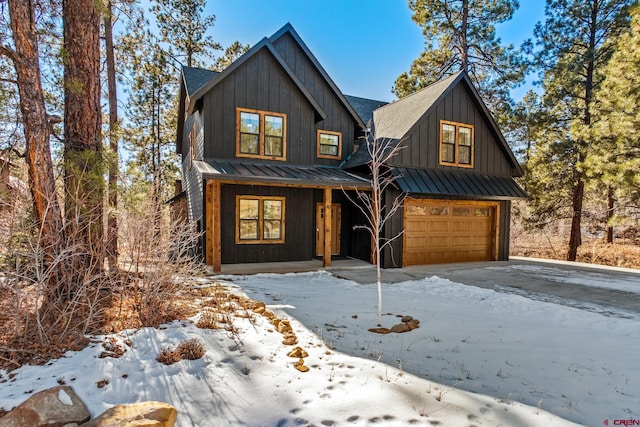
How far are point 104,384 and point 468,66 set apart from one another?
20.7 m

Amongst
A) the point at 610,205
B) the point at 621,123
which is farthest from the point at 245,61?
the point at 610,205

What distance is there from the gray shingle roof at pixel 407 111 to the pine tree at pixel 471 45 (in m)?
7.12

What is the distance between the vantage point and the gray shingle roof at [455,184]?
10.2 meters

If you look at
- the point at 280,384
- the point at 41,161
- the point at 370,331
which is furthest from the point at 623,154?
the point at 41,161

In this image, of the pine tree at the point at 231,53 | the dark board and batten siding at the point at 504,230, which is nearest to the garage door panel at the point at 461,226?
the dark board and batten siding at the point at 504,230

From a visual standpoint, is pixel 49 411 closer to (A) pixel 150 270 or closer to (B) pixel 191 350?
(B) pixel 191 350

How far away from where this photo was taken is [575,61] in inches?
542

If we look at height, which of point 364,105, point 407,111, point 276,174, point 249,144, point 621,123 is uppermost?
point 364,105

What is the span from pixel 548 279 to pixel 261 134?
9.40 metres

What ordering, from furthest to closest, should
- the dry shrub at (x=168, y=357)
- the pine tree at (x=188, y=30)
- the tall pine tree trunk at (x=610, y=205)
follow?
the pine tree at (x=188, y=30)
the tall pine tree trunk at (x=610, y=205)
the dry shrub at (x=168, y=357)

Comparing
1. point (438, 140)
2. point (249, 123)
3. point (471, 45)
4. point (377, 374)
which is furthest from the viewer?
point (471, 45)

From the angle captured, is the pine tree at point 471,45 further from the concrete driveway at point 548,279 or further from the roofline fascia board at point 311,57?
the concrete driveway at point 548,279

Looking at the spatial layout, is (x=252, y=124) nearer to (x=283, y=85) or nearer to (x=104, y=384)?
(x=283, y=85)

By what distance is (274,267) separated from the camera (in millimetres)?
9836
